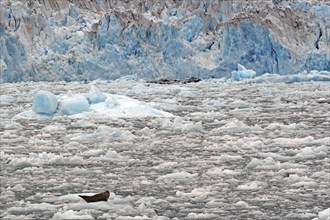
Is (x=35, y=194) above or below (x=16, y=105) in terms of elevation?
above

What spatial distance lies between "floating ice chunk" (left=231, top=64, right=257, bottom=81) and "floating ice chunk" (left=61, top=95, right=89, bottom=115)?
14178 mm

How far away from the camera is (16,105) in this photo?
15.1 meters

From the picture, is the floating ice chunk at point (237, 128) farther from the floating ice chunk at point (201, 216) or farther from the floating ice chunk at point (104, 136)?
the floating ice chunk at point (201, 216)

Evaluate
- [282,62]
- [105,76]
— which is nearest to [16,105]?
[105,76]

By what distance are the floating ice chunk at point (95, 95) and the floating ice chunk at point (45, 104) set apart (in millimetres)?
911

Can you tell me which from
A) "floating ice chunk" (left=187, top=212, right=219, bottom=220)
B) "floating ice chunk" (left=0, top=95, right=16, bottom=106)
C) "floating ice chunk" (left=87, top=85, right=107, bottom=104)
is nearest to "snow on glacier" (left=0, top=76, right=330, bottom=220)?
"floating ice chunk" (left=187, top=212, right=219, bottom=220)

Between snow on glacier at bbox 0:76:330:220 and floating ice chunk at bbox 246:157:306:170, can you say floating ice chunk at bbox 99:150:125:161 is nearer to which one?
snow on glacier at bbox 0:76:330:220

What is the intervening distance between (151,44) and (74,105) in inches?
645

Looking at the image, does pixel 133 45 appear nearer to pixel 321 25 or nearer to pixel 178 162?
pixel 321 25

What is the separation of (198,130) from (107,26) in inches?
748

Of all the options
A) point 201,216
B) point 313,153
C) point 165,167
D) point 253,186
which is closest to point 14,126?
point 165,167

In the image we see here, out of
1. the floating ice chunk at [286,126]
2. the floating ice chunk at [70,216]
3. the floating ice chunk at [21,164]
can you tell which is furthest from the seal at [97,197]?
the floating ice chunk at [286,126]

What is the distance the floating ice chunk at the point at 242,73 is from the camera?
2530 centimetres

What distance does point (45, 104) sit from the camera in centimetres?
1159
